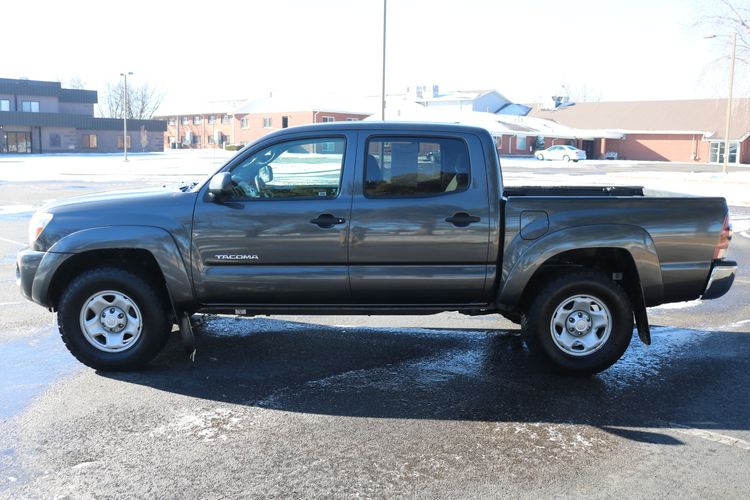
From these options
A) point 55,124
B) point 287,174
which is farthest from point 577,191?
point 55,124

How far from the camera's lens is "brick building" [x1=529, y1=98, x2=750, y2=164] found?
71250mm

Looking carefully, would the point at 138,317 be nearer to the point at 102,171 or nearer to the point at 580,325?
the point at 580,325

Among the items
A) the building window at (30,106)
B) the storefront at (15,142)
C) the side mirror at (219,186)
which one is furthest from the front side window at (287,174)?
the building window at (30,106)

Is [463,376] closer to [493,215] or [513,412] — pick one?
[513,412]

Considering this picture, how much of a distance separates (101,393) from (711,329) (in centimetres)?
595

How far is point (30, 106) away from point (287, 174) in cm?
8075

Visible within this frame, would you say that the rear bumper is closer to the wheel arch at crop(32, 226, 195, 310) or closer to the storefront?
the wheel arch at crop(32, 226, 195, 310)

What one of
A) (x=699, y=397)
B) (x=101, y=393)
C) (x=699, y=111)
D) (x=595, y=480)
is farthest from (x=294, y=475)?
(x=699, y=111)

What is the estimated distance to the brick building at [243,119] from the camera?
258 feet

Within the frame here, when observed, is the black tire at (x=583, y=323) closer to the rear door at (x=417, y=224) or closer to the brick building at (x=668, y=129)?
the rear door at (x=417, y=224)

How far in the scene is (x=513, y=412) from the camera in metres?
5.24

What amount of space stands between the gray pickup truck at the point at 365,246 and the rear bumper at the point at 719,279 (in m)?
0.02

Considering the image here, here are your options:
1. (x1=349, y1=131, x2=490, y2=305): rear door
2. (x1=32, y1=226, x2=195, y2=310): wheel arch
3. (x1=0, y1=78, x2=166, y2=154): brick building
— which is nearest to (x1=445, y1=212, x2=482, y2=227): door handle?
(x1=349, y1=131, x2=490, y2=305): rear door

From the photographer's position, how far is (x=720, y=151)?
71625mm
